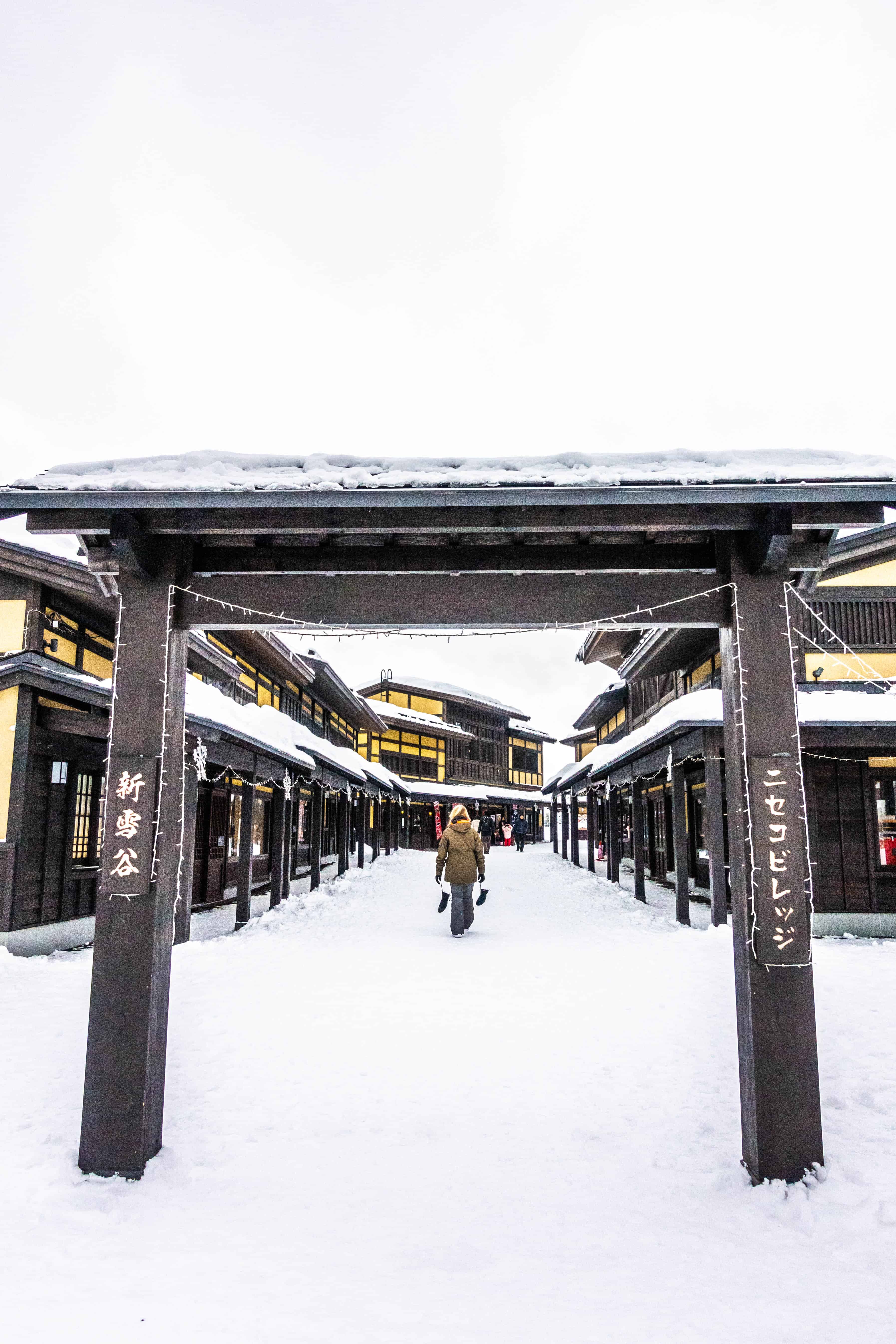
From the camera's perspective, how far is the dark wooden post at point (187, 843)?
9.65 m

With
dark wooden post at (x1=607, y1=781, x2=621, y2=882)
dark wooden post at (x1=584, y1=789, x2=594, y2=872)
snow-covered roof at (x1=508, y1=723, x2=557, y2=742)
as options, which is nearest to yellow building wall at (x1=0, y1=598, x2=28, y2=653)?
dark wooden post at (x1=607, y1=781, x2=621, y2=882)

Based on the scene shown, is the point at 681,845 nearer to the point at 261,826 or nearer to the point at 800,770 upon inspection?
the point at 800,770

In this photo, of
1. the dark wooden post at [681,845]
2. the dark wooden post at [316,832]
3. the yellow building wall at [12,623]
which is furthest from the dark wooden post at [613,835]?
the yellow building wall at [12,623]

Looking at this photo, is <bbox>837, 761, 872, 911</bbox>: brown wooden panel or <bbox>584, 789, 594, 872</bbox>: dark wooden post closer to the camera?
<bbox>837, 761, 872, 911</bbox>: brown wooden panel

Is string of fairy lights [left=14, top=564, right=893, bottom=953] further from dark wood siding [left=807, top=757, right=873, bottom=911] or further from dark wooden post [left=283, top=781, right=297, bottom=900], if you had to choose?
dark wooden post [left=283, top=781, right=297, bottom=900]

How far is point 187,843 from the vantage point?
978 cm

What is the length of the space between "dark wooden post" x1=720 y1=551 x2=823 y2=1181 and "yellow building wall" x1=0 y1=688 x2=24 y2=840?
855 centimetres

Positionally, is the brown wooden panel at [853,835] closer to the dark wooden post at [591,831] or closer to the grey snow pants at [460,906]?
the grey snow pants at [460,906]

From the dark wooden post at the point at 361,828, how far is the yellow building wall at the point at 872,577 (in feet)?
48.5

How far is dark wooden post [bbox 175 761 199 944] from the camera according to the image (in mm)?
9655

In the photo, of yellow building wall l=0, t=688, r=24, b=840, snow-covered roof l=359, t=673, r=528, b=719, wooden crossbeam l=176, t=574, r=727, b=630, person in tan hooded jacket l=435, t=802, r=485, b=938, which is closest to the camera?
wooden crossbeam l=176, t=574, r=727, b=630

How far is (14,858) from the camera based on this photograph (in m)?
9.25

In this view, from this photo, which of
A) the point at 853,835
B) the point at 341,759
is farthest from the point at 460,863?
the point at 341,759

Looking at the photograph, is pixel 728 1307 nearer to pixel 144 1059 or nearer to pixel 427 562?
pixel 144 1059
